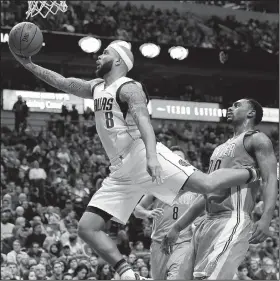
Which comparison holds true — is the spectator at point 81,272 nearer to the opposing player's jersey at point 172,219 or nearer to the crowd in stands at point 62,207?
the crowd in stands at point 62,207

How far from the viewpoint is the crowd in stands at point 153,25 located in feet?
67.9

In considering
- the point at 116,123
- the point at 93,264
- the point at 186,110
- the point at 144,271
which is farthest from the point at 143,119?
the point at 186,110

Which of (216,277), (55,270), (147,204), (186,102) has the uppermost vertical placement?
(186,102)

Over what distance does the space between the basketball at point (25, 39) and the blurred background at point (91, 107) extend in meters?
5.49

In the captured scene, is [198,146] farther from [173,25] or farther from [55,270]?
[55,270]

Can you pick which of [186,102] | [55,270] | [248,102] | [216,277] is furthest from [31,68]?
[186,102]

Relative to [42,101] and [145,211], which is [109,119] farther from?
[42,101]

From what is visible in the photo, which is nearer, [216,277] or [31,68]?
[216,277]

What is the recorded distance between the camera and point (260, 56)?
2422 centimetres

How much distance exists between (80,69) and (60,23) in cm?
294

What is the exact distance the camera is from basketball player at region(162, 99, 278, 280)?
552cm

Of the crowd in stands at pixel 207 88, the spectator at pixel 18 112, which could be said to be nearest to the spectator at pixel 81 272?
the spectator at pixel 18 112

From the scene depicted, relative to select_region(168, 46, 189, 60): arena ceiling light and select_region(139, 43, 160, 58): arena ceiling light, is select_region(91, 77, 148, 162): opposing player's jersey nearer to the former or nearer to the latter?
select_region(139, 43, 160, 58): arena ceiling light

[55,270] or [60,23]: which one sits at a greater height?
[60,23]
